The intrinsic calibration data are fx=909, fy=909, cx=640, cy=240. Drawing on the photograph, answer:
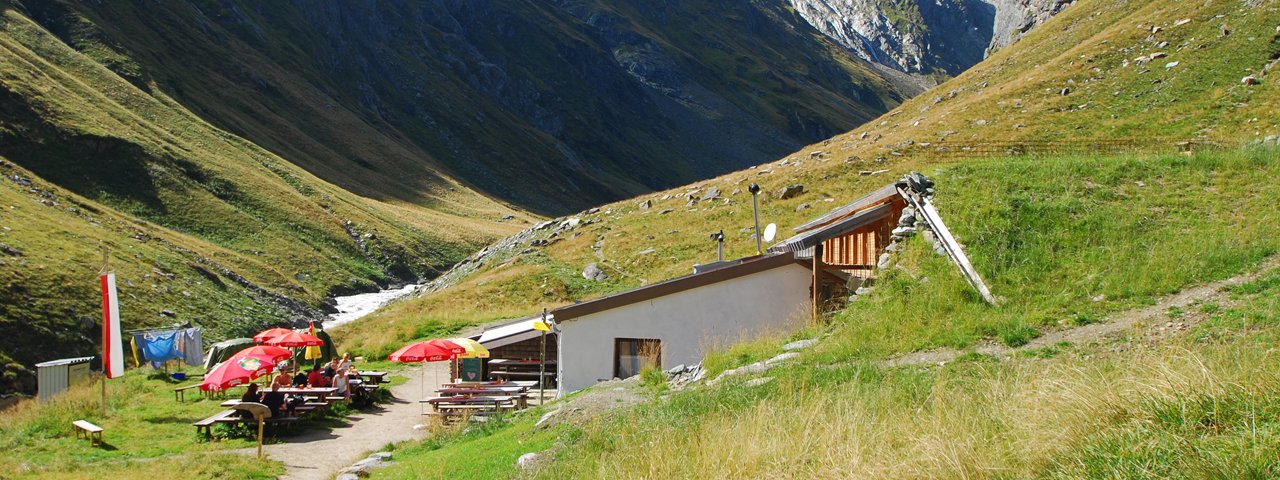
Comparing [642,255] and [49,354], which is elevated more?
[642,255]

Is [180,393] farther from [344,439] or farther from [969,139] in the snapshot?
[969,139]

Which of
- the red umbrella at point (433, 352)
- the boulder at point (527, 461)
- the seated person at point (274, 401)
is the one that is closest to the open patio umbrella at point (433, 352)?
the red umbrella at point (433, 352)

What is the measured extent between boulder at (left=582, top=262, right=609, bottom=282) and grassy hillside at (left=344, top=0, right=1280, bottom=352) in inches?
20.5

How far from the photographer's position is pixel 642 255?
46.8 metres

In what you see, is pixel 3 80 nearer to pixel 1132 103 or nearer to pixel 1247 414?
pixel 1132 103

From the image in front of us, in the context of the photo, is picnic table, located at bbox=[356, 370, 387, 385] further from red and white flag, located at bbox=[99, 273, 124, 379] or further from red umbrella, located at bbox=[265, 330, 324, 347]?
red and white flag, located at bbox=[99, 273, 124, 379]

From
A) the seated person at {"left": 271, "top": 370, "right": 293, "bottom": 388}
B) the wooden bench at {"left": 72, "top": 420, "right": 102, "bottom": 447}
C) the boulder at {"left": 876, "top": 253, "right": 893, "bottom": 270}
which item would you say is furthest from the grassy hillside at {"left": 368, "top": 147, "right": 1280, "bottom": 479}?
the seated person at {"left": 271, "top": 370, "right": 293, "bottom": 388}

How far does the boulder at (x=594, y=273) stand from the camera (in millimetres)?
45084

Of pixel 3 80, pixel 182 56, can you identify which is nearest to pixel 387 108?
pixel 182 56

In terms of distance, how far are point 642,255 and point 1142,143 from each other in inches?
928

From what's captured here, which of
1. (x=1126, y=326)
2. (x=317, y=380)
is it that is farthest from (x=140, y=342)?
(x=1126, y=326)

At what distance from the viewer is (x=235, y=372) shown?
25.0 meters

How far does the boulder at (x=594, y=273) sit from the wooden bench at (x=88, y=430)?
25.3 meters

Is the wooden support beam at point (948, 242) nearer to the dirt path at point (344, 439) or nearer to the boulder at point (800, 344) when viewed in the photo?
the boulder at point (800, 344)
